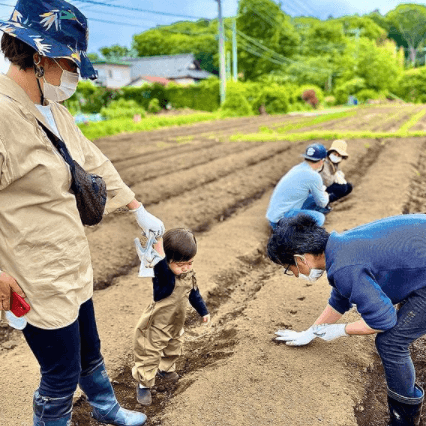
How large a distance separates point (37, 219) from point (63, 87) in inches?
21.7

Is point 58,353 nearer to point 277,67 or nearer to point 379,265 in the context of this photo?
point 379,265

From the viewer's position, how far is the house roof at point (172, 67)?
1977 inches

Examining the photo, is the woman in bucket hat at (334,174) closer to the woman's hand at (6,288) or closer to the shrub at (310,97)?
the woman's hand at (6,288)

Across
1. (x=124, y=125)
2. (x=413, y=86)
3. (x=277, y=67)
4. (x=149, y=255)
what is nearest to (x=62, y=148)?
(x=149, y=255)

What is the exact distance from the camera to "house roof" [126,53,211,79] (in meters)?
50.2

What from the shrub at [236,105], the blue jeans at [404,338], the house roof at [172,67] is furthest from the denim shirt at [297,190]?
the house roof at [172,67]

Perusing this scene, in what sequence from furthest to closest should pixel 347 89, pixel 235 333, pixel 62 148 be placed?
pixel 347 89 < pixel 235 333 < pixel 62 148

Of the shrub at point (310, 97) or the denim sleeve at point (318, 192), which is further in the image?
the shrub at point (310, 97)

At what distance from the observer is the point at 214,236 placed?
5.73 metres

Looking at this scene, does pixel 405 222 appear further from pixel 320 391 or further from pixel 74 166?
pixel 74 166

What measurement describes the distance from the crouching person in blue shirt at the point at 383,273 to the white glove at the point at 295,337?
1.96 feet

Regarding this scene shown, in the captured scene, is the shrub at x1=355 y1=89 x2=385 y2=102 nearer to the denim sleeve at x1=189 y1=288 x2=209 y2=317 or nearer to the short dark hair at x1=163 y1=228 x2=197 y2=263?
the denim sleeve at x1=189 y1=288 x2=209 y2=317

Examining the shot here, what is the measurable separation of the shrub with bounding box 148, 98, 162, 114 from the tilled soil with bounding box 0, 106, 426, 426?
2133 centimetres

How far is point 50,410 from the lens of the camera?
186 centimetres
